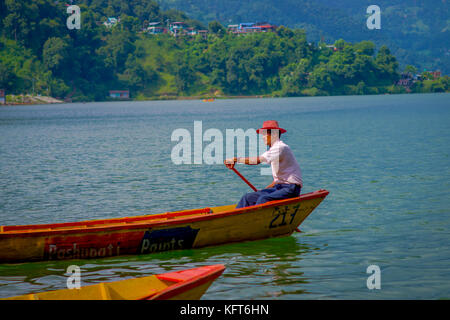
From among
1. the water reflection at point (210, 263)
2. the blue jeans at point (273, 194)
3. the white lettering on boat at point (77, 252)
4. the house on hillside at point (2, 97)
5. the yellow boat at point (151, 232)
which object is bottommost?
the water reflection at point (210, 263)

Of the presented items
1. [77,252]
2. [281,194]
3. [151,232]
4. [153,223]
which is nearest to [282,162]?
[281,194]

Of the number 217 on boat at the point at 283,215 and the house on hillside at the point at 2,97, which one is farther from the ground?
the house on hillside at the point at 2,97

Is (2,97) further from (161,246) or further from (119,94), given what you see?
(161,246)

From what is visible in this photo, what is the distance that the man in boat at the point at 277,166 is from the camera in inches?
478

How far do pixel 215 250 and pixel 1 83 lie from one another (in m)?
166

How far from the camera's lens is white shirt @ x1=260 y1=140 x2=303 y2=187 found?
476 inches

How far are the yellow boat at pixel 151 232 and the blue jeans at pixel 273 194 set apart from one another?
185mm

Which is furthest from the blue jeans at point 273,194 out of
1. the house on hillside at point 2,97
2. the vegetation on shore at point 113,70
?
the vegetation on shore at point 113,70

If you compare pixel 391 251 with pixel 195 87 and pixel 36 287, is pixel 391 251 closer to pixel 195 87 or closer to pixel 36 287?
pixel 36 287

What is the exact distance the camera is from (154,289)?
8.29 m

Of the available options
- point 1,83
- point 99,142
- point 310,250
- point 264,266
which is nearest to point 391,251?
point 310,250

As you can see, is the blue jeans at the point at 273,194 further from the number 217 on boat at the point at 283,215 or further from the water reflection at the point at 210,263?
the water reflection at the point at 210,263

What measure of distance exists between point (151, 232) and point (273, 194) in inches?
107

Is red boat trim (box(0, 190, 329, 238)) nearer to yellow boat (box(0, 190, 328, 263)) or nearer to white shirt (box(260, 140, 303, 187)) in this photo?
yellow boat (box(0, 190, 328, 263))
